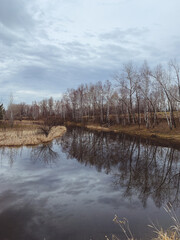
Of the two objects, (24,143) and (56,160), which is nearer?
(56,160)

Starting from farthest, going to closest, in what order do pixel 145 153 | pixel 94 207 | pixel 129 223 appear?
1. pixel 145 153
2. pixel 94 207
3. pixel 129 223

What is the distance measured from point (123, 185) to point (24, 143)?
50.0ft

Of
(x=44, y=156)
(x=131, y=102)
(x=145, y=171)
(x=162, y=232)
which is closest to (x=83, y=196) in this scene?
(x=162, y=232)

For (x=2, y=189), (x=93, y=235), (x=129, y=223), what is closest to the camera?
(x=93, y=235)

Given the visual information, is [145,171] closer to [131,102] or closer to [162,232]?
[162,232]

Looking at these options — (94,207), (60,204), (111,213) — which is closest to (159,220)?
(111,213)

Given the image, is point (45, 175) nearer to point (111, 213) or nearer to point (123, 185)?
point (123, 185)

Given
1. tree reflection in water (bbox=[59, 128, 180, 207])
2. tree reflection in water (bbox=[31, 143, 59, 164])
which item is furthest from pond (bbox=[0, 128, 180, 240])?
tree reflection in water (bbox=[31, 143, 59, 164])

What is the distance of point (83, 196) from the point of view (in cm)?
823

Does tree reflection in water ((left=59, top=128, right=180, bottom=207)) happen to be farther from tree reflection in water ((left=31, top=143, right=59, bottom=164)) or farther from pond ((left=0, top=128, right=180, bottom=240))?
tree reflection in water ((left=31, top=143, right=59, bottom=164))

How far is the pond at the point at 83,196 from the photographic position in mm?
5789

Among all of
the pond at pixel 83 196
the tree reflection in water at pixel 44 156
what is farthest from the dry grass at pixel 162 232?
the tree reflection in water at pixel 44 156

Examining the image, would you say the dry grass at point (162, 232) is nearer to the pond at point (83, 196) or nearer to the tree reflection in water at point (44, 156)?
the pond at point (83, 196)

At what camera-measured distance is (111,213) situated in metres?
6.75
